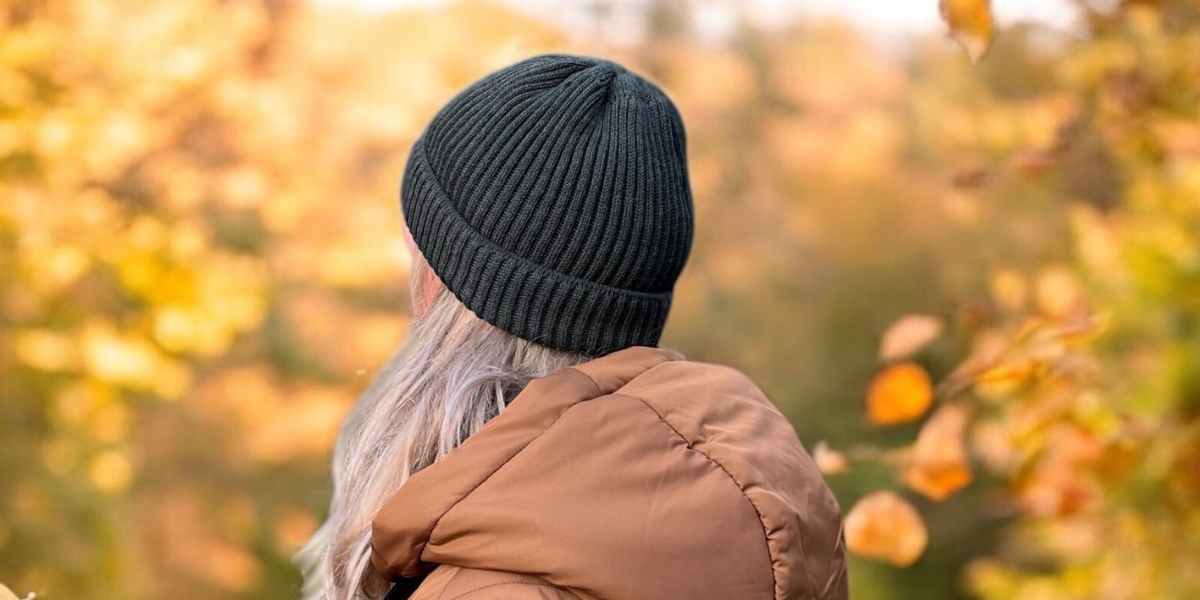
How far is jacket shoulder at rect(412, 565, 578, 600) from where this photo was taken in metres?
1.11

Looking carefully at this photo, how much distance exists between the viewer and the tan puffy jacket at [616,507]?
1104mm

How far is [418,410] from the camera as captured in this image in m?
1.36

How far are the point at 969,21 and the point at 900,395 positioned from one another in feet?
2.20

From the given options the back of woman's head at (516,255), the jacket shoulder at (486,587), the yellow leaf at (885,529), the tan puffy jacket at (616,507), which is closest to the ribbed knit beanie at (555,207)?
the back of woman's head at (516,255)

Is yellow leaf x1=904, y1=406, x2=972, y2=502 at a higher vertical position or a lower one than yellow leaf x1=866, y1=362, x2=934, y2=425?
lower

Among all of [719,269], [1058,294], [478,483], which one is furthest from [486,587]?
[719,269]

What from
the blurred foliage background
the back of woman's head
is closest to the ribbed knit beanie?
the back of woman's head

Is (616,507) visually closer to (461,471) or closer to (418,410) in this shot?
(461,471)

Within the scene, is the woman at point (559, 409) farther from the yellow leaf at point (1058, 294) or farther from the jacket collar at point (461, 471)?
the yellow leaf at point (1058, 294)

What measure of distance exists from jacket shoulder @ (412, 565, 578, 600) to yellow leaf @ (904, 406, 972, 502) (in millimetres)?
948

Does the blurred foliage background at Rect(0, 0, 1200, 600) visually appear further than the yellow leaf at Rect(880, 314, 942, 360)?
Yes

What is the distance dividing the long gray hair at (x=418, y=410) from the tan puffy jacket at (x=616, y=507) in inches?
4.5

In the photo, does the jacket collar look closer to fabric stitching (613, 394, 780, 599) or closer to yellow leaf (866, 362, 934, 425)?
fabric stitching (613, 394, 780, 599)

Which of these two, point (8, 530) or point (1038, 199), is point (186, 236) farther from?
point (1038, 199)
